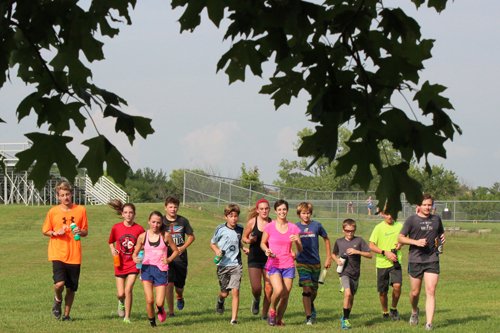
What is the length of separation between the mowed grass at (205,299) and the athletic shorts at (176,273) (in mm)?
546

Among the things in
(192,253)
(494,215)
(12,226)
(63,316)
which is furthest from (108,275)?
(494,215)

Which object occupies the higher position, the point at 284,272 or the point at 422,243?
the point at 422,243

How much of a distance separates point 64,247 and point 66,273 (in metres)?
0.39

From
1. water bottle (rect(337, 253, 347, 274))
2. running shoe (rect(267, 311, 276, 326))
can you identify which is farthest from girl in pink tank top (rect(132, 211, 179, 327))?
water bottle (rect(337, 253, 347, 274))

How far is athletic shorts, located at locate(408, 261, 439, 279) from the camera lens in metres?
8.01

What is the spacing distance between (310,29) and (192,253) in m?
17.9

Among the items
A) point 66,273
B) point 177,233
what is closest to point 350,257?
point 177,233

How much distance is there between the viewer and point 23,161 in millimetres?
3109

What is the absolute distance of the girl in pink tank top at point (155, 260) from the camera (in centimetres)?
806

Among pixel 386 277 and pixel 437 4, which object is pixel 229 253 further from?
pixel 437 4

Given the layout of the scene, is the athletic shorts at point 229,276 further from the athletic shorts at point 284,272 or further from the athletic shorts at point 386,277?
the athletic shorts at point 386,277

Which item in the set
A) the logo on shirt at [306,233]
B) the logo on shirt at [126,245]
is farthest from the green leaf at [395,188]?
the logo on shirt at [126,245]

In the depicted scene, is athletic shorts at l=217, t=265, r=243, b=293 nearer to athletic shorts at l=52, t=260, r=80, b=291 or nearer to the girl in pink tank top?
the girl in pink tank top

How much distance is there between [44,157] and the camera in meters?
3.12
